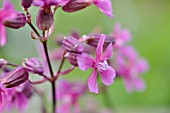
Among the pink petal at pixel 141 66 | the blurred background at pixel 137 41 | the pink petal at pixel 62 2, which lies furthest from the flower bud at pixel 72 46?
the blurred background at pixel 137 41

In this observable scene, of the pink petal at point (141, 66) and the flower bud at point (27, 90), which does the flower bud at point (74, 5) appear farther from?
the pink petal at point (141, 66)

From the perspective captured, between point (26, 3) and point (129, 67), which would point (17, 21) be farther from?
point (129, 67)

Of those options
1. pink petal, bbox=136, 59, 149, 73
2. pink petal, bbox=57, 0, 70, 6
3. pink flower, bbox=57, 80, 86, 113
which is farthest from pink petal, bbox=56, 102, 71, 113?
pink petal, bbox=57, 0, 70, 6

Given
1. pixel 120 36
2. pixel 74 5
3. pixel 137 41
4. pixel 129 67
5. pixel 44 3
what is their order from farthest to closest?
1. pixel 137 41
2. pixel 129 67
3. pixel 120 36
4. pixel 74 5
5. pixel 44 3

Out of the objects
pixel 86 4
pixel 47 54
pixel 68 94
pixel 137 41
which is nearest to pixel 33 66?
pixel 47 54

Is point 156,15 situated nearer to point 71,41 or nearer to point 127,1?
point 127,1

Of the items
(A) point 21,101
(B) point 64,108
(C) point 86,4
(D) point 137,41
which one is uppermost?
(C) point 86,4
